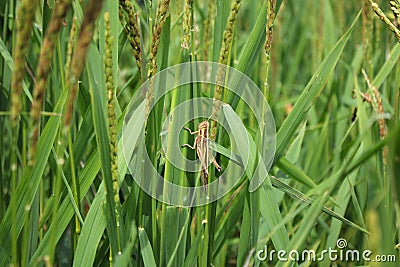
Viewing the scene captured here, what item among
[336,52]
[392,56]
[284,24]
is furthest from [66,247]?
[284,24]

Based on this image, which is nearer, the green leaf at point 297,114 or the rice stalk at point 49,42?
the rice stalk at point 49,42

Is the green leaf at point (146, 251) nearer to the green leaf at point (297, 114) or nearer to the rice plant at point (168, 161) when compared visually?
the rice plant at point (168, 161)

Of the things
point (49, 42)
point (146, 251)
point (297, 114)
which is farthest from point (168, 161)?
point (49, 42)

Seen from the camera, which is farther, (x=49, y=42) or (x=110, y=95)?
(x=110, y=95)

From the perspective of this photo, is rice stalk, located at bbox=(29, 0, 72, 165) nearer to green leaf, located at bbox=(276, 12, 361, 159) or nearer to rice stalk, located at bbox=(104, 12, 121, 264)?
rice stalk, located at bbox=(104, 12, 121, 264)

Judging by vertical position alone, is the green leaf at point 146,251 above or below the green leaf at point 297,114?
below

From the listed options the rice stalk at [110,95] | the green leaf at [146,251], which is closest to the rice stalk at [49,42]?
the rice stalk at [110,95]

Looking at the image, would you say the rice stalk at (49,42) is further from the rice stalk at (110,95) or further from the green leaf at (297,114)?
the green leaf at (297,114)

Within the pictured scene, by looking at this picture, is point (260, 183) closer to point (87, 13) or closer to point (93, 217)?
point (93, 217)

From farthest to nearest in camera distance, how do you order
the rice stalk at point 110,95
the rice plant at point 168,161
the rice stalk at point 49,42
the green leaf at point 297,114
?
the green leaf at point 297,114, the rice plant at point 168,161, the rice stalk at point 110,95, the rice stalk at point 49,42

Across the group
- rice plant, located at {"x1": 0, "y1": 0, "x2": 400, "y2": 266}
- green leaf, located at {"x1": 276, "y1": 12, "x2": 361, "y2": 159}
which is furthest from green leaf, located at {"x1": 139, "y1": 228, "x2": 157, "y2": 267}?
green leaf, located at {"x1": 276, "y1": 12, "x2": 361, "y2": 159}

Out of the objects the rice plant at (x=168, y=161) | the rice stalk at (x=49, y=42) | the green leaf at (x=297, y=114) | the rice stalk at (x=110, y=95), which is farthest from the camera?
the green leaf at (x=297, y=114)

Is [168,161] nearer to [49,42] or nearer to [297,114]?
[297,114]
